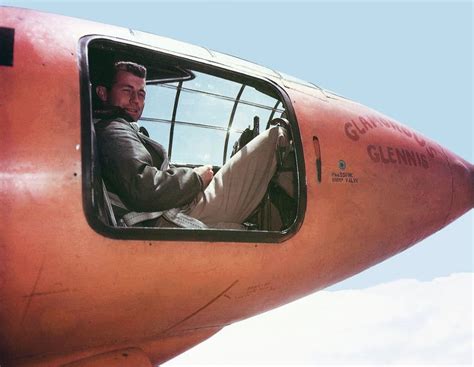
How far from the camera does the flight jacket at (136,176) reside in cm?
222

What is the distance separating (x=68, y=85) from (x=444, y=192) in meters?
2.56

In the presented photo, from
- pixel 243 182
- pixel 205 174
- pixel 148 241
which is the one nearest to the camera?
pixel 148 241

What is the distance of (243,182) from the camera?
267cm

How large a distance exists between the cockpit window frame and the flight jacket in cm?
16

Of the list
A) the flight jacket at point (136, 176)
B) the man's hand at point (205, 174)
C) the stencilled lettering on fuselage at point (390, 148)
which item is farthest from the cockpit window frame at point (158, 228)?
the stencilled lettering on fuselage at point (390, 148)

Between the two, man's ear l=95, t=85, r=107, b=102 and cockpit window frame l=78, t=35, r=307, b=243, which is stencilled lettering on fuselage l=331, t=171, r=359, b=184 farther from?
man's ear l=95, t=85, r=107, b=102

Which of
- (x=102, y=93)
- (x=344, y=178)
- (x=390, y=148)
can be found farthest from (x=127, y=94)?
(x=390, y=148)

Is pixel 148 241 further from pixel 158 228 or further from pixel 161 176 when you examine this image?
pixel 161 176

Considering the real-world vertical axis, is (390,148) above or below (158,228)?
above

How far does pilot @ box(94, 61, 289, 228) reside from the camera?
2248mm

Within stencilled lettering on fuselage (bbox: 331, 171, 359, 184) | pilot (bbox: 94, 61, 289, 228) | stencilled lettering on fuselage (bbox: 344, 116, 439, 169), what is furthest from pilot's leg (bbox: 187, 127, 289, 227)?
stencilled lettering on fuselage (bbox: 344, 116, 439, 169)

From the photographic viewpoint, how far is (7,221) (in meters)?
1.83

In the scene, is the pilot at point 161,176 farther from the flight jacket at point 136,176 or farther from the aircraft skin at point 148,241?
the aircraft skin at point 148,241

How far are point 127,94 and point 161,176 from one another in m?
0.72
